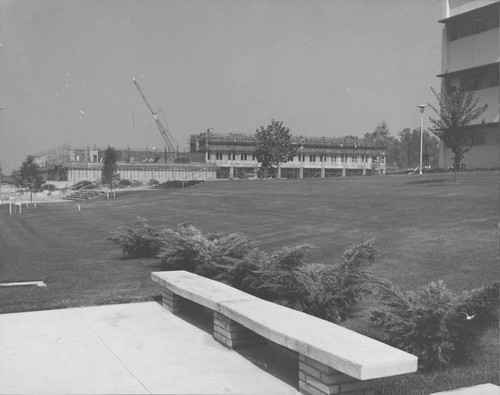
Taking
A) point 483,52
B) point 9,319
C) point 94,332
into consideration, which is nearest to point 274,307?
point 94,332

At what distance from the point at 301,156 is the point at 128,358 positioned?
74.8 meters

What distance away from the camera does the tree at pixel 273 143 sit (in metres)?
57.9

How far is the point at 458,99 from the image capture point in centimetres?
2630

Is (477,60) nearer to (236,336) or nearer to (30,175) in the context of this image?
(30,175)

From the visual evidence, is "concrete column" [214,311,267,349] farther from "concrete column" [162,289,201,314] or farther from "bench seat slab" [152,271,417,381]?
"concrete column" [162,289,201,314]

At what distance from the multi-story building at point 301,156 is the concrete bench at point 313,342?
64665mm

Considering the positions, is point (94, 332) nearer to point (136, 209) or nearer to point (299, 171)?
point (136, 209)

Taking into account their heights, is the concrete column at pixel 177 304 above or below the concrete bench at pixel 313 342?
below

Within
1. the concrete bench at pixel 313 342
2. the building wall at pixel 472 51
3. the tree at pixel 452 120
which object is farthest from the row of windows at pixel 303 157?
the concrete bench at pixel 313 342

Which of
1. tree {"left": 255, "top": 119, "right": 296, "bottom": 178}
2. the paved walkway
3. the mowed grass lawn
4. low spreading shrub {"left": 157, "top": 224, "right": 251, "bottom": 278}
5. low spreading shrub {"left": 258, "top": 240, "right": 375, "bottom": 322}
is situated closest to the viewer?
the paved walkway

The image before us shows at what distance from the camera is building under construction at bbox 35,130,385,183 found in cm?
6988

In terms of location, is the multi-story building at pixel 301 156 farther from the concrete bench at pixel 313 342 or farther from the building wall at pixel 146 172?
the concrete bench at pixel 313 342

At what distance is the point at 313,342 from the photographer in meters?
4.55

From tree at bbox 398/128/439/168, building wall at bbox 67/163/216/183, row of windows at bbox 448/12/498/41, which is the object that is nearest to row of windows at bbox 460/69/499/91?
row of windows at bbox 448/12/498/41
